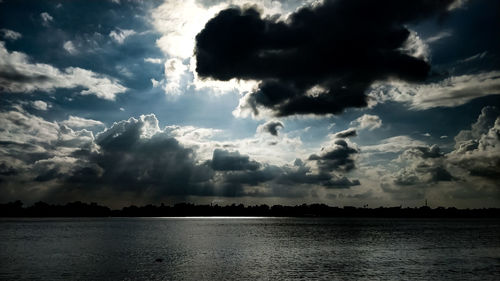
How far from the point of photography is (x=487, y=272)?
63.0 metres

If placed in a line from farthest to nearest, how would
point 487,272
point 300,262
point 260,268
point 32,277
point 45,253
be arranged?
point 45,253, point 300,262, point 260,268, point 487,272, point 32,277

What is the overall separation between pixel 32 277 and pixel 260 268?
34714 mm

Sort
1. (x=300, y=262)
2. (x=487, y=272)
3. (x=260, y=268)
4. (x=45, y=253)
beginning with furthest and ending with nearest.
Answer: (x=45, y=253) < (x=300, y=262) < (x=260, y=268) < (x=487, y=272)

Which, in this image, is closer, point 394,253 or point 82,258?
point 82,258

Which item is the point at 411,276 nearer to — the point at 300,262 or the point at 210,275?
the point at 300,262

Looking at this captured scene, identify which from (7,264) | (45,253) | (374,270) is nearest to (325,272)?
(374,270)

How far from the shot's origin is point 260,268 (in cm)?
6769

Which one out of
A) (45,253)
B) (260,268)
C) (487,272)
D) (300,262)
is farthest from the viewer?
(45,253)

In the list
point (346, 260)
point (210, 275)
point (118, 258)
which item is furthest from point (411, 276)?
point (118, 258)

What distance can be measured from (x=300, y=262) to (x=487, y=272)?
3089 centimetres

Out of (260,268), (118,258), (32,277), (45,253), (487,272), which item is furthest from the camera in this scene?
(45,253)

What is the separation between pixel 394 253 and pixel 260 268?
40.5 metres

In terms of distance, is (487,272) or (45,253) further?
Result: (45,253)

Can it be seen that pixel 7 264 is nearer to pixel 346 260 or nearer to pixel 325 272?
pixel 325 272
